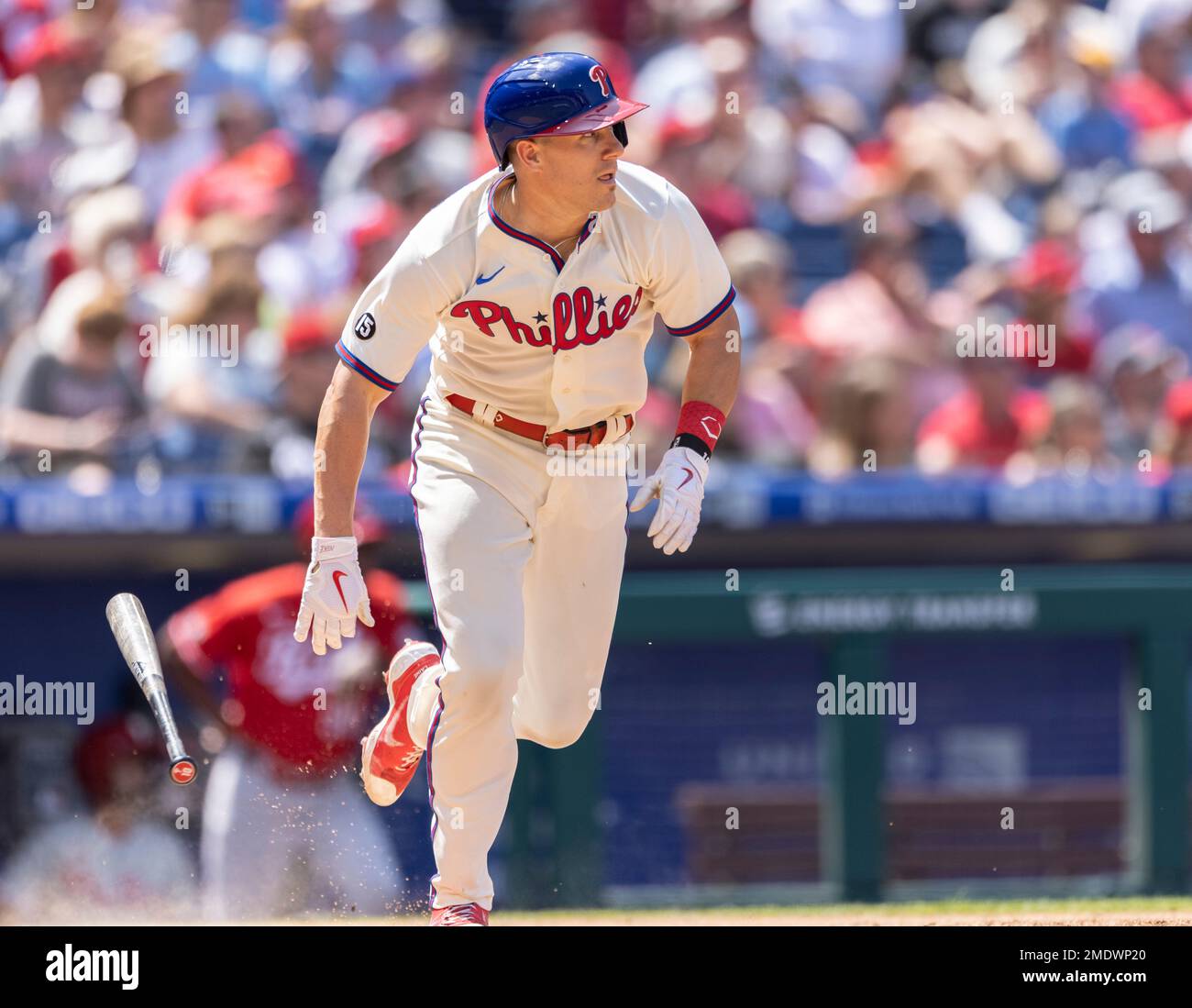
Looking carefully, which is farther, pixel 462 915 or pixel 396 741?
pixel 396 741

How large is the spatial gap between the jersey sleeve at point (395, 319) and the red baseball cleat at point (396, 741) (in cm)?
84

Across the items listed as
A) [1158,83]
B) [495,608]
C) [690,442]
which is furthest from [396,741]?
[1158,83]

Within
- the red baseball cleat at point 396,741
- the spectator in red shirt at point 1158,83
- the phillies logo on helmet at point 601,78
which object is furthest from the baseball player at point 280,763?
the spectator in red shirt at point 1158,83

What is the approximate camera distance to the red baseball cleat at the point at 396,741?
210 inches

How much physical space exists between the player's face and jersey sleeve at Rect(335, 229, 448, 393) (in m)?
0.35

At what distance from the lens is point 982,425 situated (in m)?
7.86

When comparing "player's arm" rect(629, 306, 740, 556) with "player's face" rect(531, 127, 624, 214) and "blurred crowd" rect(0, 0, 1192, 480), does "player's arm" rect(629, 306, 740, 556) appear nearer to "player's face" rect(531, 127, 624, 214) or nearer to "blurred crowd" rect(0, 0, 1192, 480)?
"player's face" rect(531, 127, 624, 214)

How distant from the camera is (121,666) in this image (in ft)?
23.2

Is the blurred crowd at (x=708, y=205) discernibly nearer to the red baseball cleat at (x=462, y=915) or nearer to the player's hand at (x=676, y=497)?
the player's hand at (x=676, y=497)

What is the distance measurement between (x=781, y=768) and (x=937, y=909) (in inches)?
36.1

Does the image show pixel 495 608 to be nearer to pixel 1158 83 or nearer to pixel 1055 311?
pixel 1055 311

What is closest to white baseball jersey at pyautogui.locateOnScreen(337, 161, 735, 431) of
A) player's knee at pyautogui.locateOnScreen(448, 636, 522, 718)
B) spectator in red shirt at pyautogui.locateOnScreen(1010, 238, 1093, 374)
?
player's knee at pyautogui.locateOnScreen(448, 636, 522, 718)

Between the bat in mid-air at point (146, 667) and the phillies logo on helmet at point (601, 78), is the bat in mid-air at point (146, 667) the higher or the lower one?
the lower one

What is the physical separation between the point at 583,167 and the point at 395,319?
548 millimetres
